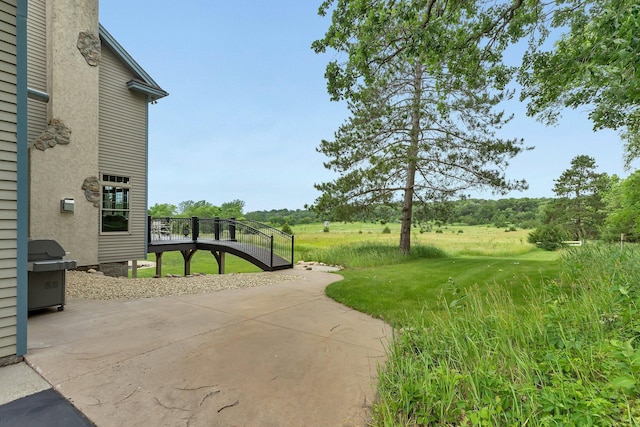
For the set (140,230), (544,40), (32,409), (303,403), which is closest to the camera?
(32,409)

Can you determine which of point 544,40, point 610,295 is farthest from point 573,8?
point 610,295

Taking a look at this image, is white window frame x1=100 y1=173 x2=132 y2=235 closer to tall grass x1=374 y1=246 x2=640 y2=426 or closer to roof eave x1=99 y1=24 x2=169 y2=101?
roof eave x1=99 y1=24 x2=169 y2=101

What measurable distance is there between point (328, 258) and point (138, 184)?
7.55 meters

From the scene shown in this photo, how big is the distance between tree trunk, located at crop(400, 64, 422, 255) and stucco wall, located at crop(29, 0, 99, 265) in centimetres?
1009

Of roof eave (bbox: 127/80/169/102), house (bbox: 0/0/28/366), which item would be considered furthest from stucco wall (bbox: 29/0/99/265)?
house (bbox: 0/0/28/366)

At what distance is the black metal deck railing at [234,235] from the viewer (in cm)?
1027

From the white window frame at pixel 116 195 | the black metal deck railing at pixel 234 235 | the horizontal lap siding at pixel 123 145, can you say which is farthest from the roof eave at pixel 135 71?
the black metal deck railing at pixel 234 235

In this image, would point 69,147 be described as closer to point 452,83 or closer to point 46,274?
point 46,274

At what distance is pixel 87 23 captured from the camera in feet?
26.5

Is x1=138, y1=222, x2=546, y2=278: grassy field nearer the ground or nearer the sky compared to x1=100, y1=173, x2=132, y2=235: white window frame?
nearer the ground

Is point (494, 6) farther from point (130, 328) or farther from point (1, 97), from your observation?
point (130, 328)

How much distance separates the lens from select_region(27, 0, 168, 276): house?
732 cm

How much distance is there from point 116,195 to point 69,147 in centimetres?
183

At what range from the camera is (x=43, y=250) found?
427 cm
